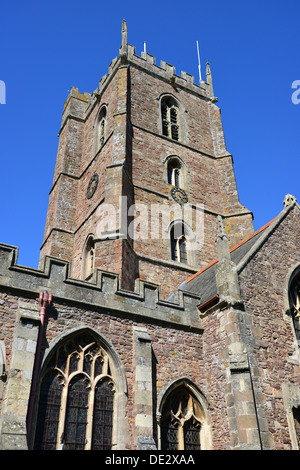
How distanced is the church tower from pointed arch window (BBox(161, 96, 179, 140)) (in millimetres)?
55

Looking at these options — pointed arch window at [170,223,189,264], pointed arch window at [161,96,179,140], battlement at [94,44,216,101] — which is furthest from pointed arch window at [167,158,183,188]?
battlement at [94,44,216,101]

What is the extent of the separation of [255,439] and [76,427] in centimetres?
367

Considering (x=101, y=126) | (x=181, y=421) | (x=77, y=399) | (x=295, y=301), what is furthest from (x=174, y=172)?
(x=77, y=399)

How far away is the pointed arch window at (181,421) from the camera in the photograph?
31.7 feet

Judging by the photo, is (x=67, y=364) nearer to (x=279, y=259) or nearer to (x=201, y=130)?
(x=279, y=259)

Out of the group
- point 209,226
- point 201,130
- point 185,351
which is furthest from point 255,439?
point 201,130

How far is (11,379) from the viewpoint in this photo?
8.00 m

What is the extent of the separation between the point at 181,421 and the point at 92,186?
1233 centimetres

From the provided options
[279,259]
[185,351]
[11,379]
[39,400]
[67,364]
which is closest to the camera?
[11,379]

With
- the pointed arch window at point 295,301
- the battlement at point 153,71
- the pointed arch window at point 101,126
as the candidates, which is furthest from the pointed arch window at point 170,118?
the pointed arch window at point 295,301

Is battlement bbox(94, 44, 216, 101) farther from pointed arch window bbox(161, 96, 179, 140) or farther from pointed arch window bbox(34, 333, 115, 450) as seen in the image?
pointed arch window bbox(34, 333, 115, 450)

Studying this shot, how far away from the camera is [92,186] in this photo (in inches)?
781

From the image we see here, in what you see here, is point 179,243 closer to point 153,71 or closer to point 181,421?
point 181,421
